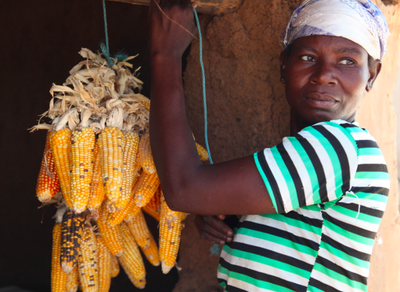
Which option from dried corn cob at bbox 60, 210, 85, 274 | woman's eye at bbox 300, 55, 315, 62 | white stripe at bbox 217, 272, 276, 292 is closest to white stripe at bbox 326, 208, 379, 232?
white stripe at bbox 217, 272, 276, 292

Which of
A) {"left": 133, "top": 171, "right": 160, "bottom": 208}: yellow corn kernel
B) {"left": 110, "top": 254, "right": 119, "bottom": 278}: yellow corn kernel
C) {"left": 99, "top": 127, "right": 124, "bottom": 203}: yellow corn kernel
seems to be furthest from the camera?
{"left": 110, "top": 254, "right": 119, "bottom": 278}: yellow corn kernel

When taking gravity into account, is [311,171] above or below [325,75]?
below

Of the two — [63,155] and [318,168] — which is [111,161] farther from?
[318,168]

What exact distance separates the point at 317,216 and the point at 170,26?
873mm

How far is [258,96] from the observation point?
1875 mm

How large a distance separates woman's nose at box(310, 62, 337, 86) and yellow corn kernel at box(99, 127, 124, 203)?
2.92ft

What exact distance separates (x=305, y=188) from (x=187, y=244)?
1424 millimetres

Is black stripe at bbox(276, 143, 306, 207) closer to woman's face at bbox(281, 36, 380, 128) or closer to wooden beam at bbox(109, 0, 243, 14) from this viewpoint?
woman's face at bbox(281, 36, 380, 128)

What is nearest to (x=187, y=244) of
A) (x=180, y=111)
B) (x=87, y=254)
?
(x=87, y=254)

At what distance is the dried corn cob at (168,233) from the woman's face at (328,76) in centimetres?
77

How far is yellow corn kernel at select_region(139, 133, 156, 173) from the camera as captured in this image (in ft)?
4.73

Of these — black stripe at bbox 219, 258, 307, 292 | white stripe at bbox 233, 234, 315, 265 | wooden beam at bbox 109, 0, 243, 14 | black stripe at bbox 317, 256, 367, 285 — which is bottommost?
black stripe at bbox 219, 258, 307, 292

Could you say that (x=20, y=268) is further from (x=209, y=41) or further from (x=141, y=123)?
(x=209, y=41)

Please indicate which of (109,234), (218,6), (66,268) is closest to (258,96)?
(218,6)
